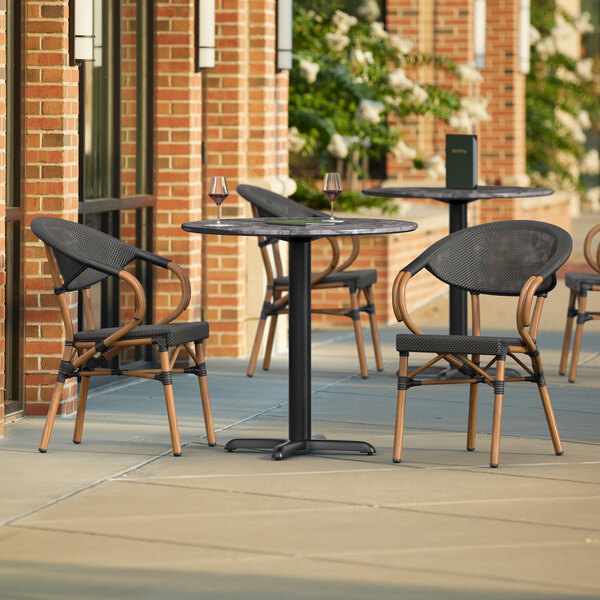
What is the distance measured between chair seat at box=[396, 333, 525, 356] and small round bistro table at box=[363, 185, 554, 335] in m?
2.01

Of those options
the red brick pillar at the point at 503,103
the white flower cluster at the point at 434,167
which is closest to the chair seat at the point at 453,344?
the white flower cluster at the point at 434,167

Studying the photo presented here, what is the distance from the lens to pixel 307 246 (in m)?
6.04

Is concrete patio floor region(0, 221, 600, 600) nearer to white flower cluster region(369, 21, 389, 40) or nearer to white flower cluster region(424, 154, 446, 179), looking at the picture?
white flower cluster region(424, 154, 446, 179)

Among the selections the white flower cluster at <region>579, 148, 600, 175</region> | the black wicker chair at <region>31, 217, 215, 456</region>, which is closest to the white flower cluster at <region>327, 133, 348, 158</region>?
the black wicker chair at <region>31, 217, 215, 456</region>

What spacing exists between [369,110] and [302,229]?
20.3ft

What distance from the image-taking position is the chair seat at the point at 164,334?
5918 mm

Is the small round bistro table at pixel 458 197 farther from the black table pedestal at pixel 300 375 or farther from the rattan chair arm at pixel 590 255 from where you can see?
the black table pedestal at pixel 300 375

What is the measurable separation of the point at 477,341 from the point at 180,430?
1520 millimetres

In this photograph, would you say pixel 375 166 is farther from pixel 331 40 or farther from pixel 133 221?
pixel 133 221

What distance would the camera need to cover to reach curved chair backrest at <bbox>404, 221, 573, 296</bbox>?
6.36 m

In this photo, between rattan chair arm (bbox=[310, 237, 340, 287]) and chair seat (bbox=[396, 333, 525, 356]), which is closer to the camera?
chair seat (bbox=[396, 333, 525, 356])

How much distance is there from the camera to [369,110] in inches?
463

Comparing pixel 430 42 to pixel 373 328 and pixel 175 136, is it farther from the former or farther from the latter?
pixel 373 328

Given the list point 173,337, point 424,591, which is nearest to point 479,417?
point 173,337
